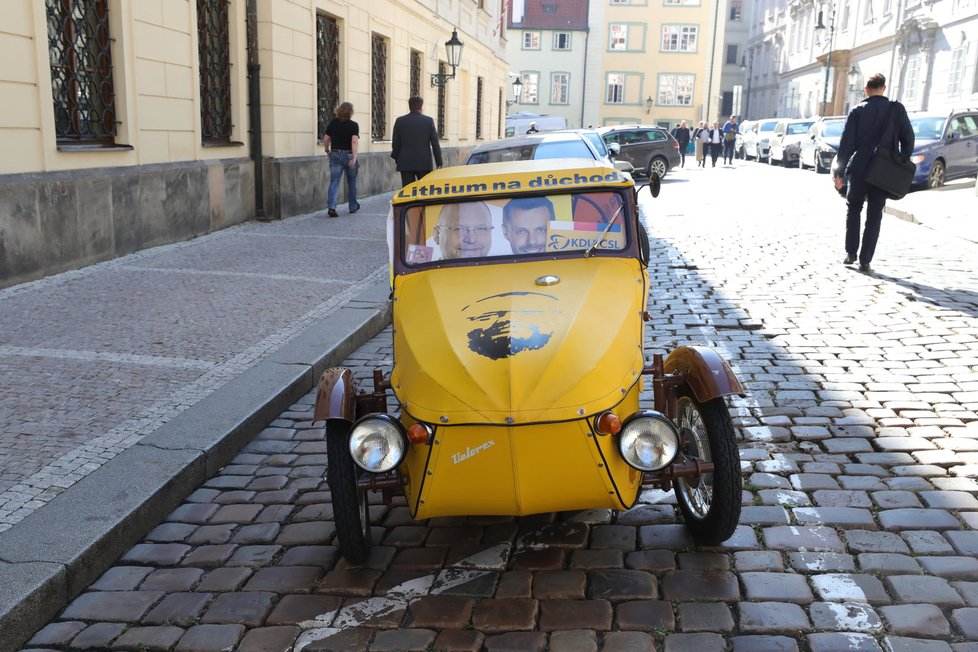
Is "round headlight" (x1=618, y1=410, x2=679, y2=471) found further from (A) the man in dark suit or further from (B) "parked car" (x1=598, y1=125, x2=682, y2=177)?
(B) "parked car" (x1=598, y1=125, x2=682, y2=177)

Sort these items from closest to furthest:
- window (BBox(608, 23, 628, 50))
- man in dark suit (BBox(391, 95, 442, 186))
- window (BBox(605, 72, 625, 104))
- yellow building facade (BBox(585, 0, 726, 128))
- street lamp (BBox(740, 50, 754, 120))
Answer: man in dark suit (BBox(391, 95, 442, 186)) → yellow building facade (BBox(585, 0, 726, 128)) → window (BBox(608, 23, 628, 50)) → window (BBox(605, 72, 625, 104)) → street lamp (BBox(740, 50, 754, 120))

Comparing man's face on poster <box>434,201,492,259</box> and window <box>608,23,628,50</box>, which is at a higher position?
window <box>608,23,628,50</box>

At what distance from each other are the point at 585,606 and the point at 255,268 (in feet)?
23.1

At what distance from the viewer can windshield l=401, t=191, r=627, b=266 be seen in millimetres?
4227

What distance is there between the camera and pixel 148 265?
959cm

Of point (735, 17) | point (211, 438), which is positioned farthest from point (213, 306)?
point (735, 17)

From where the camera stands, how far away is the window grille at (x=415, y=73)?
75.5 feet

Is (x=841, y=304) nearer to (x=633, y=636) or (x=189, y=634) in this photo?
(x=633, y=636)

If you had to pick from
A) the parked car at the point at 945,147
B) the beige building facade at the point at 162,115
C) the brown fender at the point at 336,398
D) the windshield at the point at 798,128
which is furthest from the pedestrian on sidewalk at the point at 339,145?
the windshield at the point at 798,128

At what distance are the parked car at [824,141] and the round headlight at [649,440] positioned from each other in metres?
27.6

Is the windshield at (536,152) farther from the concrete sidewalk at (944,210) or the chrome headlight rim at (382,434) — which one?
the chrome headlight rim at (382,434)

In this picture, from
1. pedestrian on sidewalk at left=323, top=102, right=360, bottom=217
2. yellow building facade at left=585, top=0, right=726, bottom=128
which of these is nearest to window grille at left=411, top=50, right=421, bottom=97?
pedestrian on sidewalk at left=323, top=102, right=360, bottom=217

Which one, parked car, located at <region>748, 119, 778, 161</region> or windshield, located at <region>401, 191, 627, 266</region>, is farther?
parked car, located at <region>748, 119, 778, 161</region>

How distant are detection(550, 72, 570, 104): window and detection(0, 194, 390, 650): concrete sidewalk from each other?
184ft
